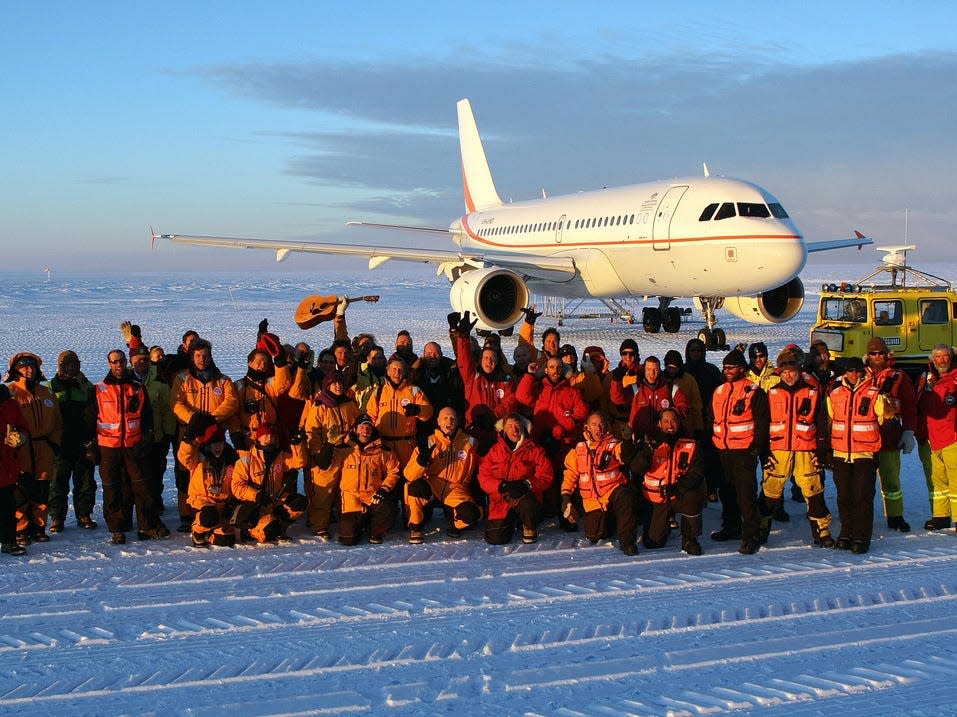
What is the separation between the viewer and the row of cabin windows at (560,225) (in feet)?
63.2

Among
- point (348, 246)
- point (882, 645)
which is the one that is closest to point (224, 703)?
point (882, 645)

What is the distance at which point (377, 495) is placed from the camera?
7.08 meters

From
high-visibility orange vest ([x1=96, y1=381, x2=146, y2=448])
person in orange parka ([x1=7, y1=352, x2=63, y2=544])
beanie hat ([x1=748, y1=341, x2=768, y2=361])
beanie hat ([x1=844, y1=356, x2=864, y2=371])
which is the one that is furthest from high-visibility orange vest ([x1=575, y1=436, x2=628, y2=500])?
person in orange parka ([x1=7, y1=352, x2=63, y2=544])

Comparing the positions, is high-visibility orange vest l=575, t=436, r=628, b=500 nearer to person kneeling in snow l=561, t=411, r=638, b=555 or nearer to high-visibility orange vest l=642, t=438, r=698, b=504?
person kneeling in snow l=561, t=411, r=638, b=555

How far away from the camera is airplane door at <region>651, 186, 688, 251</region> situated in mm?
17750

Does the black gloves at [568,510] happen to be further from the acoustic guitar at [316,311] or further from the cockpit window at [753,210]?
the cockpit window at [753,210]

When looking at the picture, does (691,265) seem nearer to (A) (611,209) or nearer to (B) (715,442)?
(A) (611,209)

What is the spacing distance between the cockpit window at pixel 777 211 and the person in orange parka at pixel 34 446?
13133 millimetres

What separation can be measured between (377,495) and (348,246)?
1582 centimetres

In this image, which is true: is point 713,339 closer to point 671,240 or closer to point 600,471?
point 671,240

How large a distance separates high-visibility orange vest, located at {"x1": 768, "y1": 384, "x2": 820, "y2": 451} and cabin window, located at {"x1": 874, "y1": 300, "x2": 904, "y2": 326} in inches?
290

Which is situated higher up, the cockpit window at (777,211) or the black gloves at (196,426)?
the cockpit window at (777,211)

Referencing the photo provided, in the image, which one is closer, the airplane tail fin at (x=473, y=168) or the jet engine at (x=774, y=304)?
the jet engine at (x=774, y=304)

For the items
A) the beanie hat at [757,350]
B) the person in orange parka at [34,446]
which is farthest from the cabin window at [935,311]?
the person in orange parka at [34,446]
